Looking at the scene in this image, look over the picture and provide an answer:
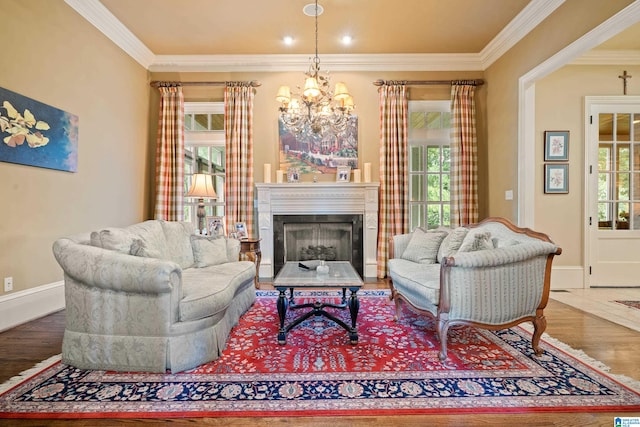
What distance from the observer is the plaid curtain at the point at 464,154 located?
4.77 m

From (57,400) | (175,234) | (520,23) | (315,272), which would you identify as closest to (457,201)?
(520,23)

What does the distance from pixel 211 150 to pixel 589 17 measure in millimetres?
5027

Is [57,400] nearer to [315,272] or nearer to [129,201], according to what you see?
[315,272]

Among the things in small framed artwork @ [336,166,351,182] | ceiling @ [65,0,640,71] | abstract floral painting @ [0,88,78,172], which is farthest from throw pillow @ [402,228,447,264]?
abstract floral painting @ [0,88,78,172]

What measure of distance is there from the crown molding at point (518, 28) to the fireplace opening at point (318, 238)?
10.2 feet

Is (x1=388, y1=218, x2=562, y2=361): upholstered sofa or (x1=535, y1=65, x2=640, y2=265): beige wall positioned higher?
(x1=535, y1=65, x2=640, y2=265): beige wall

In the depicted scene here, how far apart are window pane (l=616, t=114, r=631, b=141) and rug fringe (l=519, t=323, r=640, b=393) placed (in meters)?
3.45

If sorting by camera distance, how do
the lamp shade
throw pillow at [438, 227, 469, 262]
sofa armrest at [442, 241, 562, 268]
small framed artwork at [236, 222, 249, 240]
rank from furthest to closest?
small framed artwork at [236, 222, 249, 240] < the lamp shade < throw pillow at [438, 227, 469, 262] < sofa armrest at [442, 241, 562, 268]

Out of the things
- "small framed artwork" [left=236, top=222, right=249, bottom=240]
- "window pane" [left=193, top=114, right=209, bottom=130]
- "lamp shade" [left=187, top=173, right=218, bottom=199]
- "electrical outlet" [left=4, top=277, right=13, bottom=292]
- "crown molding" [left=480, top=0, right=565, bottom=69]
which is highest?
"crown molding" [left=480, top=0, right=565, bottom=69]

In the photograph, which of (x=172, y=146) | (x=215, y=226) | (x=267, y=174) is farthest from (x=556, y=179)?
(x=172, y=146)

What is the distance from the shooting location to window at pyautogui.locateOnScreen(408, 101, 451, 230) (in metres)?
5.16

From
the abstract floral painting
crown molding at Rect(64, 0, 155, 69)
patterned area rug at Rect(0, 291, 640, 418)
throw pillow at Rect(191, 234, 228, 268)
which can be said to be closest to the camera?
patterned area rug at Rect(0, 291, 640, 418)

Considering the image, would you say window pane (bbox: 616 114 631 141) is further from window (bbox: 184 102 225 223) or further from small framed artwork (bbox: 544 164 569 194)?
window (bbox: 184 102 225 223)

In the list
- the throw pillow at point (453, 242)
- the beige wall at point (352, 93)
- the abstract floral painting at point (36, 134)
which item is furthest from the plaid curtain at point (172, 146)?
the throw pillow at point (453, 242)
